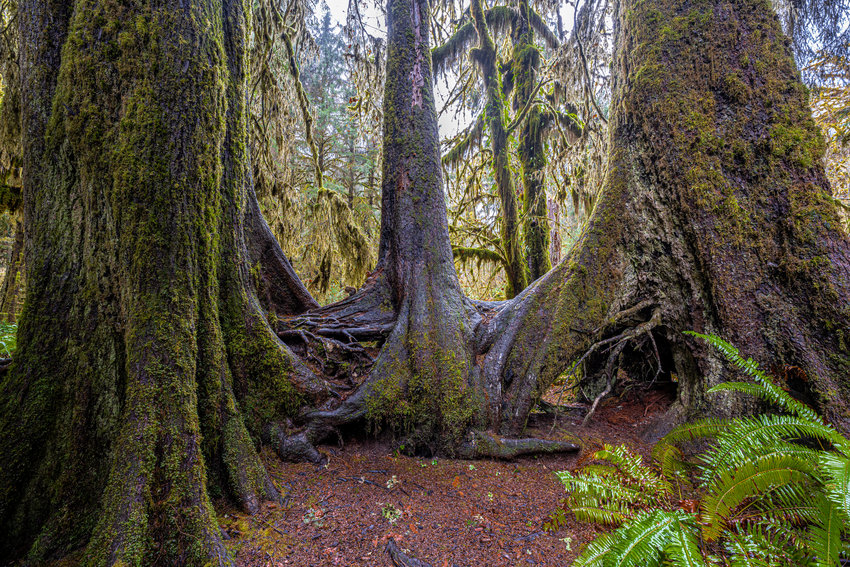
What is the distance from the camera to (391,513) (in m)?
2.34

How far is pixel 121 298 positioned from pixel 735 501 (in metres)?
3.31

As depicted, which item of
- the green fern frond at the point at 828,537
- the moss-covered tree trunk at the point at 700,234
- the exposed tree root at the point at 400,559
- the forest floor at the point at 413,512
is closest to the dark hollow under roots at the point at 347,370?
the forest floor at the point at 413,512

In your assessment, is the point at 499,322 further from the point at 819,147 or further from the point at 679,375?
the point at 819,147

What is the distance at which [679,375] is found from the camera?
3221mm

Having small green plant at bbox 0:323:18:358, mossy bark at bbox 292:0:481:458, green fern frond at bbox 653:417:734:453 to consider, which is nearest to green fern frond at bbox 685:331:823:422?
green fern frond at bbox 653:417:734:453

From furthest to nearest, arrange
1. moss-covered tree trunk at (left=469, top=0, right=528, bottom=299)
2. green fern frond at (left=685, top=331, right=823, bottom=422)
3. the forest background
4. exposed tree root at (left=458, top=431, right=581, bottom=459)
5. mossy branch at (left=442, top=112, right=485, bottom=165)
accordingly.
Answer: mossy branch at (left=442, top=112, right=485, bottom=165), moss-covered tree trunk at (left=469, top=0, right=528, bottom=299), the forest background, exposed tree root at (left=458, top=431, right=581, bottom=459), green fern frond at (left=685, top=331, right=823, bottom=422)

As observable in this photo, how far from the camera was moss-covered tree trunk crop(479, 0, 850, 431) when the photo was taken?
258 cm

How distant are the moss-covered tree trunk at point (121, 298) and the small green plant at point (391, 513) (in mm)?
743

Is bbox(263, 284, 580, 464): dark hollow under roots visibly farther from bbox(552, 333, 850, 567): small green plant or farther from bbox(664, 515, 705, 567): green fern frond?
bbox(664, 515, 705, 567): green fern frond

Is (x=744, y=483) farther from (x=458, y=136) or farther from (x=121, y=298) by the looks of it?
A: (x=458, y=136)

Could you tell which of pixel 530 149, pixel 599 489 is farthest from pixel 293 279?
pixel 530 149

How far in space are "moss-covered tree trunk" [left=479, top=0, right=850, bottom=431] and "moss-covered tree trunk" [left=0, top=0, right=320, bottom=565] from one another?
89.4 inches

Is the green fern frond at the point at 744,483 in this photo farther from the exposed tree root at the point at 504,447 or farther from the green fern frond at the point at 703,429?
the exposed tree root at the point at 504,447

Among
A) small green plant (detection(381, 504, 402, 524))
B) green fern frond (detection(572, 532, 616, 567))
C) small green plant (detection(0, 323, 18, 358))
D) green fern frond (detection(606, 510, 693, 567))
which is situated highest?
small green plant (detection(0, 323, 18, 358))
